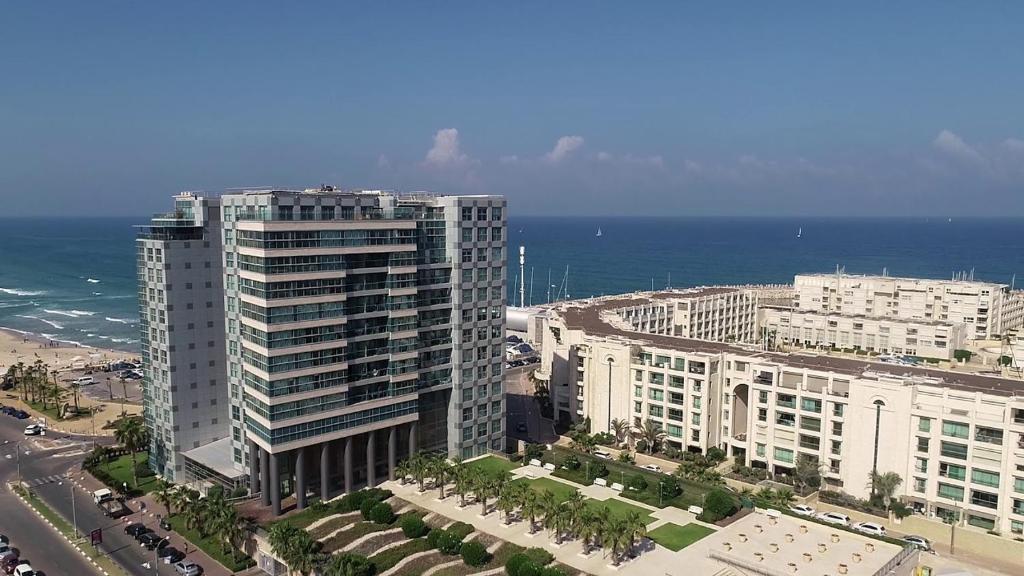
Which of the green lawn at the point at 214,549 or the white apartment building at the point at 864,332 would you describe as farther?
the white apartment building at the point at 864,332

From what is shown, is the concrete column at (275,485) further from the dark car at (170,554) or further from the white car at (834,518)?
the white car at (834,518)

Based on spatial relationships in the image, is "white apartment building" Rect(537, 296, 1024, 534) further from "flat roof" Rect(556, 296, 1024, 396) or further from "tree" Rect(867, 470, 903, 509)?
"tree" Rect(867, 470, 903, 509)

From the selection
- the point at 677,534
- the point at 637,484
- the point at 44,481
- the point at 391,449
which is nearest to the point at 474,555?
the point at 677,534

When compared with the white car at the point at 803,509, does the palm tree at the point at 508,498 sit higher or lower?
higher

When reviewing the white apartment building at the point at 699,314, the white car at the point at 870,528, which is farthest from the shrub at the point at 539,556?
the white apartment building at the point at 699,314

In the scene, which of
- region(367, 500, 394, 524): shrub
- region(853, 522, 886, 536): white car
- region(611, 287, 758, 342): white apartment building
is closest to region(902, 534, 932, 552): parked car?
region(853, 522, 886, 536): white car

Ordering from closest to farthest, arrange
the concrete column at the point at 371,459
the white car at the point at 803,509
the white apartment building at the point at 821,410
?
the white apartment building at the point at 821,410 → the white car at the point at 803,509 → the concrete column at the point at 371,459
